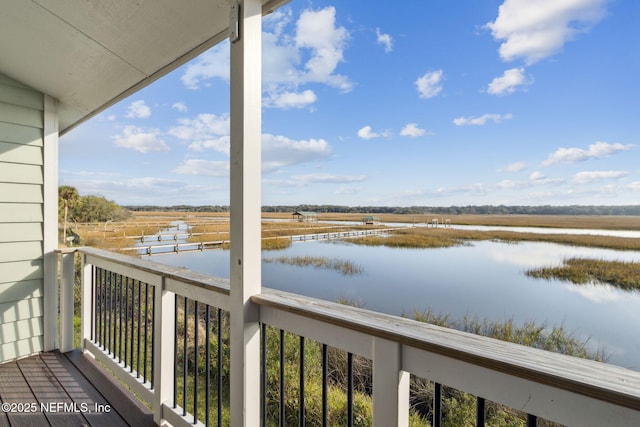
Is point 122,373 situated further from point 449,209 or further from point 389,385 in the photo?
point 449,209

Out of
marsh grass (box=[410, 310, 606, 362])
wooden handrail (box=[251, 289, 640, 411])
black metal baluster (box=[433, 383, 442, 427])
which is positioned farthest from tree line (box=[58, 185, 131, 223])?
black metal baluster (box=[433, 383, 442, 427])

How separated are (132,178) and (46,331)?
24.9ft

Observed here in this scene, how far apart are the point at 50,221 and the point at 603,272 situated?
3.99 m

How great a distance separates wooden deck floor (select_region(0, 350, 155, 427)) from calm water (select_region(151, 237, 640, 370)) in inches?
35.6

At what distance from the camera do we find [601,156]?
2281 millimetres

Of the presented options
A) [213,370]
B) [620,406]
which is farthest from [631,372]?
[213,370]

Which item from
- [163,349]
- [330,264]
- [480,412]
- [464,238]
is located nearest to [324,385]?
[480,412]

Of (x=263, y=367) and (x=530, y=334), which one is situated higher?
(x=263, y=367)

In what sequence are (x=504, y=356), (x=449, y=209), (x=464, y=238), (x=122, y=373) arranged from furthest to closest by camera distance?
1. (x=464, y=238)
2. (x=449, y=209)
3. (x=122, y=373)
4. (x=504, y=356)

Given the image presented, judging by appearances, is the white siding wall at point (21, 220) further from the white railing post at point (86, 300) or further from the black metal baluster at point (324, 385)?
the black metal baluster at point (324, 385)

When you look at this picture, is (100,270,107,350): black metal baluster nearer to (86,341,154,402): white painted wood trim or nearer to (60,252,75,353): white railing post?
(86,341,154,402): white painted wood trim

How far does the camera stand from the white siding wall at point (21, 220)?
245cm

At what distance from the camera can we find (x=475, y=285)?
4.83 metres

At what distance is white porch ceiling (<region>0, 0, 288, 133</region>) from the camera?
4.56 feet
